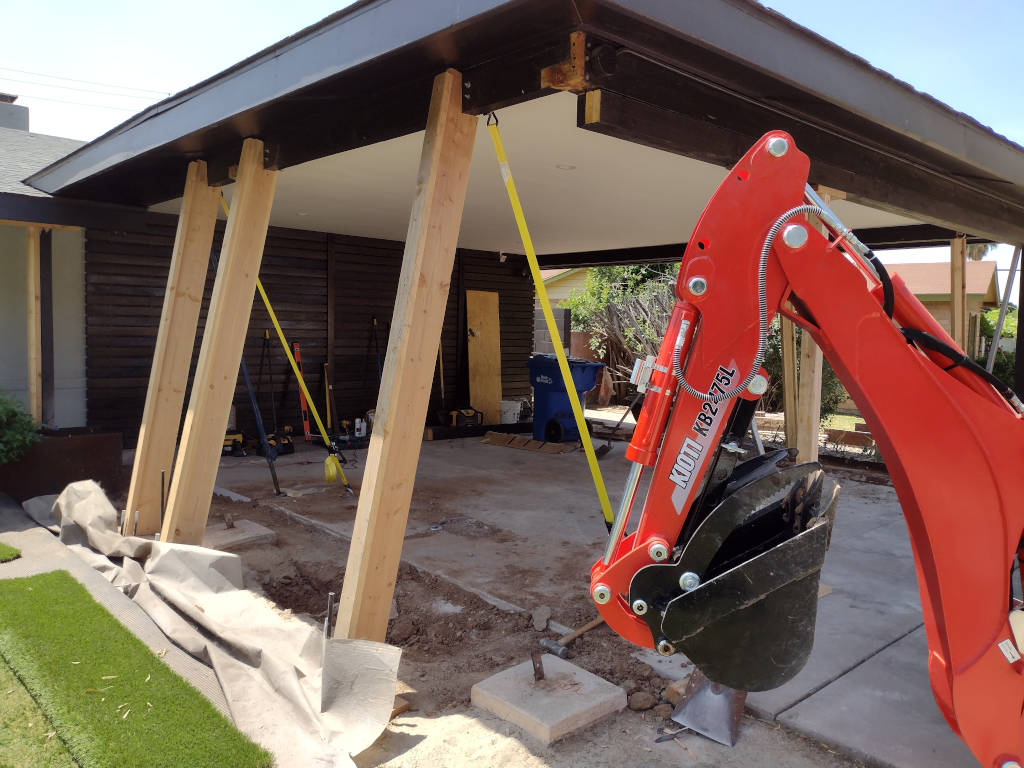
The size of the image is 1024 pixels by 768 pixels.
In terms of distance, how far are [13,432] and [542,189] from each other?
429cm

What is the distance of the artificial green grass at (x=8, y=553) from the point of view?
406 cm

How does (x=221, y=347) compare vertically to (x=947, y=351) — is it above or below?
below

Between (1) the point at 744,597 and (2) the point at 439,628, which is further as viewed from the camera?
(2) the point at 439,628

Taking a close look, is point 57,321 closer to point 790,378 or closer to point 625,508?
point 790,378

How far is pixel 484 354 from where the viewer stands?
1055cm

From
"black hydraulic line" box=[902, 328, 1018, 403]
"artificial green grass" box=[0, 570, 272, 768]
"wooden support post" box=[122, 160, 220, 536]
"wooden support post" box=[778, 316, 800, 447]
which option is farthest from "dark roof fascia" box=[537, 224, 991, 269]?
"artificial green grass" box=[0, 570, 272, 768]

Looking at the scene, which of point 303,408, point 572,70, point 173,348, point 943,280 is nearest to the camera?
point 572,70

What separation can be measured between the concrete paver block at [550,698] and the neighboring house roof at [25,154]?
5.20 m

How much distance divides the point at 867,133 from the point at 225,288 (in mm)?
3666

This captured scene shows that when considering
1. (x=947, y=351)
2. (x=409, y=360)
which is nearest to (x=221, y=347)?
(x=409, y=360)

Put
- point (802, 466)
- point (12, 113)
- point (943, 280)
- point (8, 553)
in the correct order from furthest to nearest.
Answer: point (943, 280) → point (12, 113) → point (8, 553) → point (802, 466)

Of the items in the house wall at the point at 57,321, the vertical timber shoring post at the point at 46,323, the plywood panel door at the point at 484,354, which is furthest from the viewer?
the plywood panel door at the point at 484,354

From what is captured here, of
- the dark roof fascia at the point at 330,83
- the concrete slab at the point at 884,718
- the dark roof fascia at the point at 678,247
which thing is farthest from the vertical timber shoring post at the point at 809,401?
the dark roof fascia at the point at 330,83

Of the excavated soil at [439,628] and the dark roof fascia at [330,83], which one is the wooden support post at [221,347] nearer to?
the dark roof fascia at [330,83]
